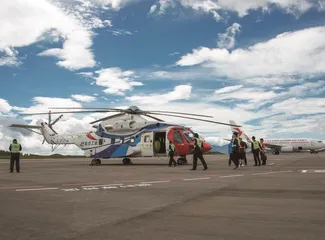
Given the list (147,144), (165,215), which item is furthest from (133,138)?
(165,215)

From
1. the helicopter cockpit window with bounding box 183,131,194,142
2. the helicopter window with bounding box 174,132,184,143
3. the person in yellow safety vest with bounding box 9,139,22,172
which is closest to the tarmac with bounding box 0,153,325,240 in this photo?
the person in yellow safety vest with bounding box 9,139,22,172

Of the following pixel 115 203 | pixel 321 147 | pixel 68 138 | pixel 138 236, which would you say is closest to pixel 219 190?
pixel 115 203

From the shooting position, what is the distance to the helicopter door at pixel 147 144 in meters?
23.7

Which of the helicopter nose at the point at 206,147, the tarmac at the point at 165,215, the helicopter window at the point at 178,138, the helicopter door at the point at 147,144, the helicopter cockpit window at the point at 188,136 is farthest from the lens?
the helicopter door at the point at 147,144

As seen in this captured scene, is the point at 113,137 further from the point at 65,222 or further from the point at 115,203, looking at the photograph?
the point at 65,222

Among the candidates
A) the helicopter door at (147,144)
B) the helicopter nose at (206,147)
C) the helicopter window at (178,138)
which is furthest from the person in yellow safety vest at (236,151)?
the helicopter door at (147,144)

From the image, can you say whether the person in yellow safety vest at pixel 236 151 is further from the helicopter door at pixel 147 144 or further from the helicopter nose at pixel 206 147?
the helicopter door at pixel 147 144

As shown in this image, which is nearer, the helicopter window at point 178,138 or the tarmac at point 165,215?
the tarmac at point 165,215

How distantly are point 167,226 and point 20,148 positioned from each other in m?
15.4

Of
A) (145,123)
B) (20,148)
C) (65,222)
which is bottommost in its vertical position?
(65,222)

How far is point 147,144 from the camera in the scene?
78.2 ft

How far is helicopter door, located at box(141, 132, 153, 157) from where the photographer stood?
23688mm

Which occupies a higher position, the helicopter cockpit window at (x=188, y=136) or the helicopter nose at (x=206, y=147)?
the helicopter cockpit window at (x=188, y=136)

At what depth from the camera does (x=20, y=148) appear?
17.6 metres
